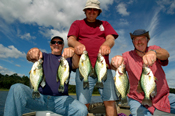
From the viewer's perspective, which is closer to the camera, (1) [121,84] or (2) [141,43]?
(1) [121,84]

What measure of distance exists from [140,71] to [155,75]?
0.46 m

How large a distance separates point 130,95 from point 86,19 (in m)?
3.07

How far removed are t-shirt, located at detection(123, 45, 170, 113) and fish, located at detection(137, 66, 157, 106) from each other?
38cm

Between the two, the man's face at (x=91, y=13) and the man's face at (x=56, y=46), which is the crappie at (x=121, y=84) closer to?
the man's face at (x=91, y=13)

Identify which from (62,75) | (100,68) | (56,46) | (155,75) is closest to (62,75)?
(62,75)

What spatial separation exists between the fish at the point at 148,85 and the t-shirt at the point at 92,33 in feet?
3.91

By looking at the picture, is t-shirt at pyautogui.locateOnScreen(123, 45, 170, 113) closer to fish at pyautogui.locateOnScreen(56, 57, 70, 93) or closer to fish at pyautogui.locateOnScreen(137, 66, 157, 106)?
fish at pyautogui.locateOnScreen(137, 66, 157, 106)

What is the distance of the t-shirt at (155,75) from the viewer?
3.76 metres

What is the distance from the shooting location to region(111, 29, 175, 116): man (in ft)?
12.3

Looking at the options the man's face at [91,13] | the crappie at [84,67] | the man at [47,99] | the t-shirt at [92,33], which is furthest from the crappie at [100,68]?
the man's face at [91,13]

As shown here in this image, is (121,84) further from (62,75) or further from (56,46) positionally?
(56,46)

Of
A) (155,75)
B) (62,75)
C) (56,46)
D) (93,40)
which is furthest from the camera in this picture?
(56,46)

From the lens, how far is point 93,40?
4.14 metres

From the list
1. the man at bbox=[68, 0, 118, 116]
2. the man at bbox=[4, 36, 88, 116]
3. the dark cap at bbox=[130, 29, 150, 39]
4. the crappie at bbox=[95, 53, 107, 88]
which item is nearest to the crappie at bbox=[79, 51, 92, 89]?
the man at bbox=[68, 0, 118, 116]
